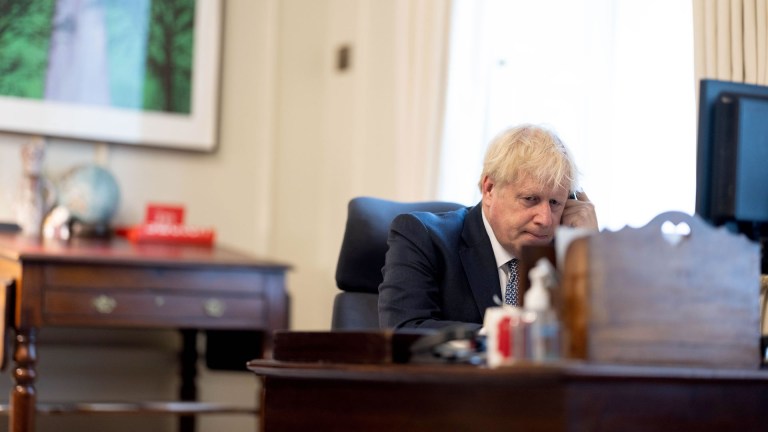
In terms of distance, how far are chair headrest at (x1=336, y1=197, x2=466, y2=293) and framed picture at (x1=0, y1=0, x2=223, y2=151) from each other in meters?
1.97

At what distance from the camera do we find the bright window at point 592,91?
10.3 feet

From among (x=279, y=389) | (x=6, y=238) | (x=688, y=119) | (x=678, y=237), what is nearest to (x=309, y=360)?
(x=279, y=389)

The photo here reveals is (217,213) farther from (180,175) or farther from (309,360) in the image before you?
(309,360)

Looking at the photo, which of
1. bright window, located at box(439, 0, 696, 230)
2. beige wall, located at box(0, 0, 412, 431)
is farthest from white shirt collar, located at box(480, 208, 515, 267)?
beige wall, located at box(0, 0, 412, 431)

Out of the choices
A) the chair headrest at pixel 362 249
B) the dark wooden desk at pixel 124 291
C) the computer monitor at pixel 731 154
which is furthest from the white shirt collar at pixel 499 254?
the dark wooden desk at pixel 124 291

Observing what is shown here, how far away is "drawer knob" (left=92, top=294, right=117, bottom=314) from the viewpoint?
3.52 meters

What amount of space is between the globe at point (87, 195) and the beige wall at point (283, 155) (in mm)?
157

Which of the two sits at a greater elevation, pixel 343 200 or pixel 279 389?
pixel 343 200

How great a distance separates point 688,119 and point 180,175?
220 centimetres

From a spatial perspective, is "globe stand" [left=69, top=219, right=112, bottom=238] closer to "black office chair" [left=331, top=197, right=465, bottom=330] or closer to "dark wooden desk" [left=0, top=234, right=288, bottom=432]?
"dark wooden desk" [left=0, top=234, right=288, bottom=432]

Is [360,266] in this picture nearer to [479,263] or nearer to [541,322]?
[479,263]

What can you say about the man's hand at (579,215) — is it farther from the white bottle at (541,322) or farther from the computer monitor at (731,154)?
the white bottle at (541,322)

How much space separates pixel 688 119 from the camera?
3.09 m

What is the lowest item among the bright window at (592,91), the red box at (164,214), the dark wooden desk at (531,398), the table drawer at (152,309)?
the table drawer at (152,309)
